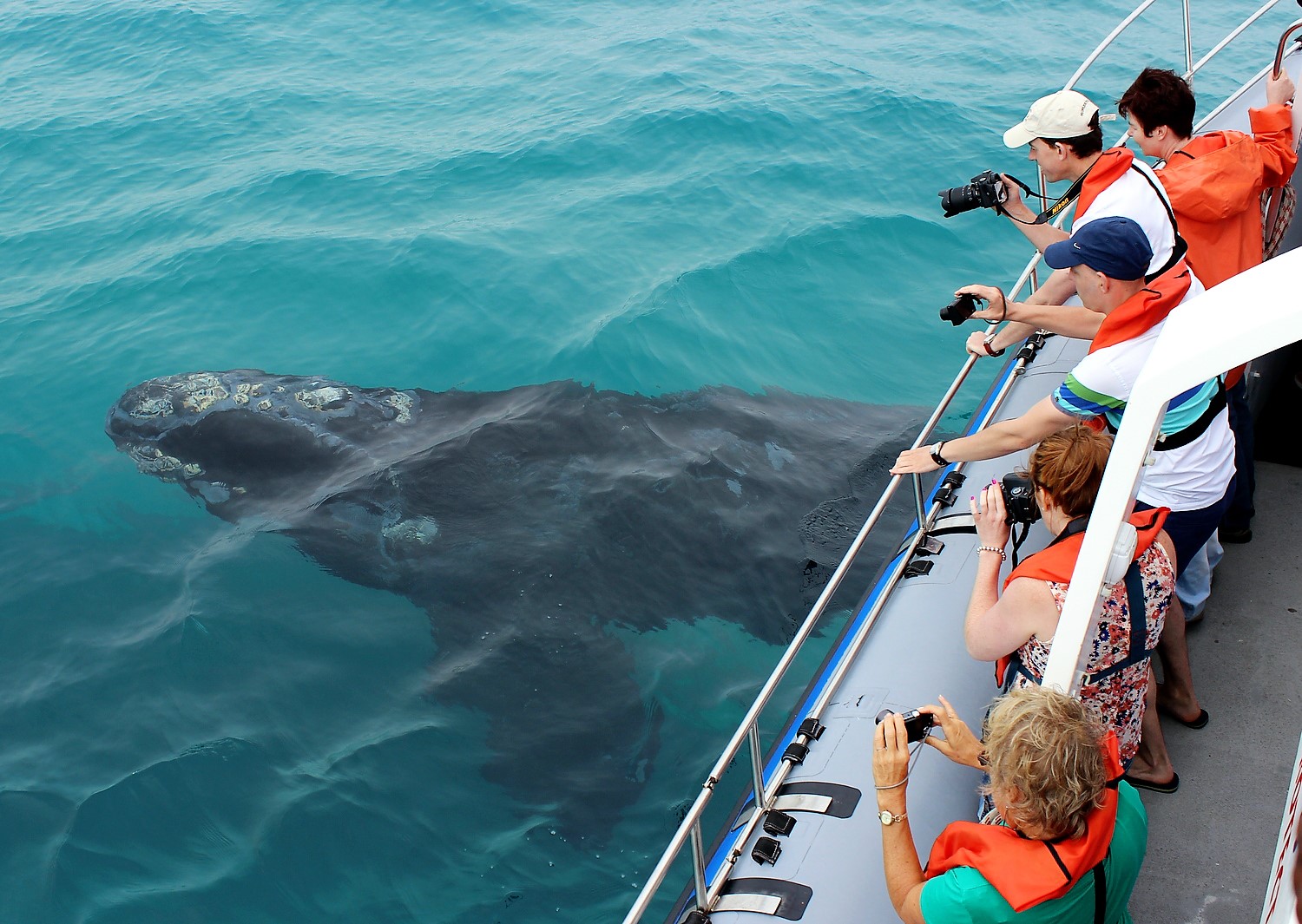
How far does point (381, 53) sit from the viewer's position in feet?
57.7

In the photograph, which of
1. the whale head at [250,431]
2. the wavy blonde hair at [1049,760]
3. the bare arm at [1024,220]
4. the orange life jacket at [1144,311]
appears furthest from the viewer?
the whale head at [250,431]

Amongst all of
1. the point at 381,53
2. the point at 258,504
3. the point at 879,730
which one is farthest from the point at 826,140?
the point at 879,730

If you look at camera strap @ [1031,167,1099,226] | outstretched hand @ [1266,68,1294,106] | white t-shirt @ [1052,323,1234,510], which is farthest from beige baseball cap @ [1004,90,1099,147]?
outstretched hand @ [1266,68,1294,106]

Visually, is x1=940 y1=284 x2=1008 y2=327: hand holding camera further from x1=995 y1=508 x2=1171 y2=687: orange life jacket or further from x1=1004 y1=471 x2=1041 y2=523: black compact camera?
x1=995 y1=508 x2=1171 y2=687: orange life jacket

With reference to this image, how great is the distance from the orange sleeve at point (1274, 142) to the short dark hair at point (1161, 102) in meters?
0.36

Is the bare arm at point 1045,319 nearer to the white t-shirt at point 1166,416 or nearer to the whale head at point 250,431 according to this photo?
the white t-shirt at point 1166,416

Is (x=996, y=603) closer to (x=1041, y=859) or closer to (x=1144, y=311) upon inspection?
(x=1041, y=859)

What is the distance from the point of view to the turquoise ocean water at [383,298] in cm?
577

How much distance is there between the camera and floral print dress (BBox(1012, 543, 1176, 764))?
315cm

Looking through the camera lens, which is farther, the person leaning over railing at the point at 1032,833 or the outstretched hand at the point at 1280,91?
the outstretched hand at the point at 1280,91

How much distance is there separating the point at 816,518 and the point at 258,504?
4372 millimetres

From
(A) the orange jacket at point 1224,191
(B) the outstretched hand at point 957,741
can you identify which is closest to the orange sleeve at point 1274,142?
(A) the orange jacket at point 1224,191

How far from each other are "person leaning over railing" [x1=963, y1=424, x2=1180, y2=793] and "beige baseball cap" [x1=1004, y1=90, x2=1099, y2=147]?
183cm

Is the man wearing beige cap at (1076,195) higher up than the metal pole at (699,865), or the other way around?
the man wearing beige cap at (1076,195)
